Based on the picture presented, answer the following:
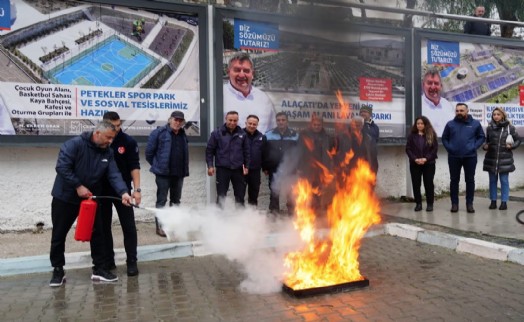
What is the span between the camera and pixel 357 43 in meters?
4.53

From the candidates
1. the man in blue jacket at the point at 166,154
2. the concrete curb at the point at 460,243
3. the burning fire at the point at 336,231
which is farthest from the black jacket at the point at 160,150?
the concrete curb at the point at 460,243

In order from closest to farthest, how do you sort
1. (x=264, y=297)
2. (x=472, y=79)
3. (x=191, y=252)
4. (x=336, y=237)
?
1. (x=264, y=297)
2. (x=336, y=237)
3. (x=191, y=252)
4. (x=472, y=79)

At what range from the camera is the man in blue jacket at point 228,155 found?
→ 7430 mm

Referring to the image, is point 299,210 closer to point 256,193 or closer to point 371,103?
point 256,193

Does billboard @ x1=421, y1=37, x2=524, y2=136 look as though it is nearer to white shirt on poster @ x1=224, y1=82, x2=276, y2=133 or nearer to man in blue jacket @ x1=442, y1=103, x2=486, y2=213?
man in blue jacket @ x1=442, y1=103, x2=486, y2=213

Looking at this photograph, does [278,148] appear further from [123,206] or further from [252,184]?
[123,206]

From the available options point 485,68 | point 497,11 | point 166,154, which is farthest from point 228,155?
point 497,11

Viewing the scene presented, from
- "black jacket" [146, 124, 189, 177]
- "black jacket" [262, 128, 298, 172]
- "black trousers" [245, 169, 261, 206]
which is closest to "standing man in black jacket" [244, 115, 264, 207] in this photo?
"black trousers" [245, 169, 261, 206]

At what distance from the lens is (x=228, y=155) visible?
24.4 ft

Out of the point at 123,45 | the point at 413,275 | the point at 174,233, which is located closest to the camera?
the point at 413,275

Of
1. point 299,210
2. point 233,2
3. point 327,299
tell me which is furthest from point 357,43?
point 233,2

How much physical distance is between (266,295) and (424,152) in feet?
16.6

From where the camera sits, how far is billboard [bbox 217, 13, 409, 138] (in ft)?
14.2

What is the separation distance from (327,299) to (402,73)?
21.1 feet
